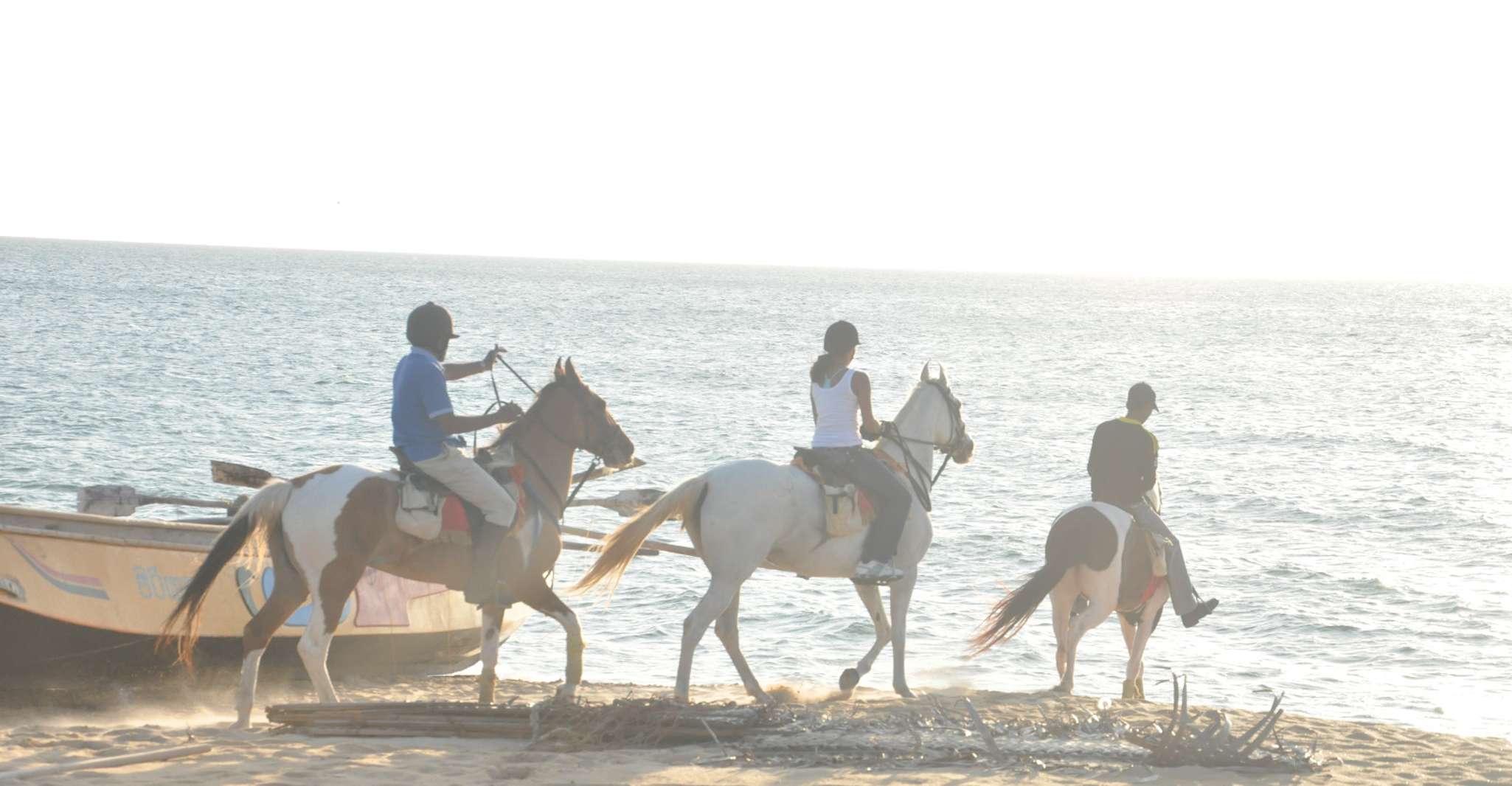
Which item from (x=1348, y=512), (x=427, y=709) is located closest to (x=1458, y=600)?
(x=1348, y=512)

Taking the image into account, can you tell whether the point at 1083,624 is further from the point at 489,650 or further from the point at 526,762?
the point at 526,762

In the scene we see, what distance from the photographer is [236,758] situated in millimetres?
8344

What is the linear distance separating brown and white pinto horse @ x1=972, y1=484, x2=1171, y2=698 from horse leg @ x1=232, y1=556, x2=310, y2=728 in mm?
5282

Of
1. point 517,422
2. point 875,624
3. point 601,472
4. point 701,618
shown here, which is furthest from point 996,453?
point 517,422

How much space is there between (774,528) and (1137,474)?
132 inches

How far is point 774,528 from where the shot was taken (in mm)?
10586

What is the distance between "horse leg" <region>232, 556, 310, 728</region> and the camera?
950cm

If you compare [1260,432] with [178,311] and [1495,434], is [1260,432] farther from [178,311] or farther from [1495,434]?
[178,311]

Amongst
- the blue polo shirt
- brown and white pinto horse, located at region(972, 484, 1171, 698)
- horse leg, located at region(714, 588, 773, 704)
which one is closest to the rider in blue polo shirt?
the blue polo shirt

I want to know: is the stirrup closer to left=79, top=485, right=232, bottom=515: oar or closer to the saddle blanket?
the saddle blanket

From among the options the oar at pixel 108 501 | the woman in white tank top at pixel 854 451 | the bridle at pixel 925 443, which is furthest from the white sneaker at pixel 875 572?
the oar at pixel 108 501

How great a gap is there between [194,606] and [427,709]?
5.66 ft

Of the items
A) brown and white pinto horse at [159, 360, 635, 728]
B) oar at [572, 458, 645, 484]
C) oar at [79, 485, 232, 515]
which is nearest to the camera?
brown and white pinto horse at [159, 360, 635, 728]

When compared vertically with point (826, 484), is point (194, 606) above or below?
below
